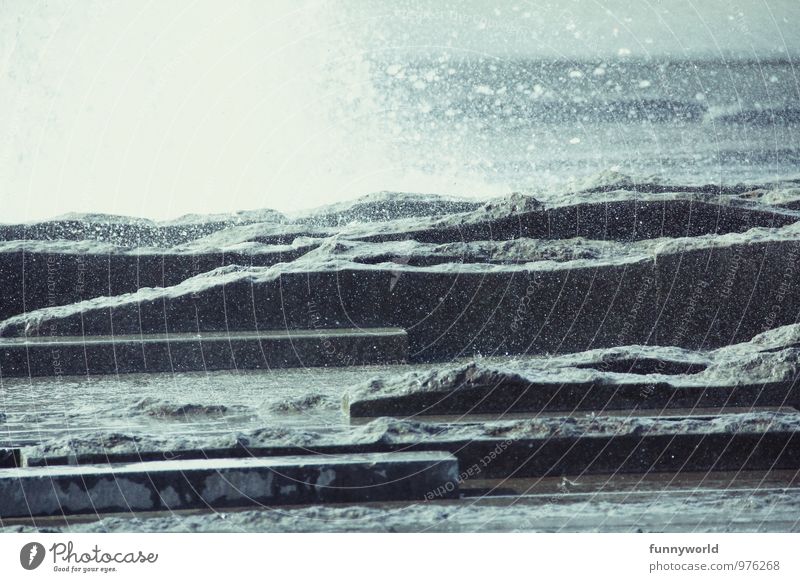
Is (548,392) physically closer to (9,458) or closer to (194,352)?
(9,458)

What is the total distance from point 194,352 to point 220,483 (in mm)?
1947

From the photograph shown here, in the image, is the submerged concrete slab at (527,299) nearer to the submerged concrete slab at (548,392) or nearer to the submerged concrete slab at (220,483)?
the submerged concrete slab at (548,392)

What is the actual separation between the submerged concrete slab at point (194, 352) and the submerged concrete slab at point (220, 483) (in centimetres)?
183

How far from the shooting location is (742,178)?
6816 mm

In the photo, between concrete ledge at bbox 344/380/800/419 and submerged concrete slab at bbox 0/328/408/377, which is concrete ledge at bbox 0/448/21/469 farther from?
submerged concrete slab at bbox 0/328/408/377

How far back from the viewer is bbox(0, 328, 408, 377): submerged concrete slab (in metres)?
4.75

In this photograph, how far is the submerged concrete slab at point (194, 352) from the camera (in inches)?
187

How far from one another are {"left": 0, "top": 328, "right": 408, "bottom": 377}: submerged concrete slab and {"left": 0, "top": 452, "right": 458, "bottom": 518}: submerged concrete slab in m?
1.83

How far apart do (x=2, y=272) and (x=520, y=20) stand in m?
2.98

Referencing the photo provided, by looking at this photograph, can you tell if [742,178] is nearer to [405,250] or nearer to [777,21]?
[777,21]
